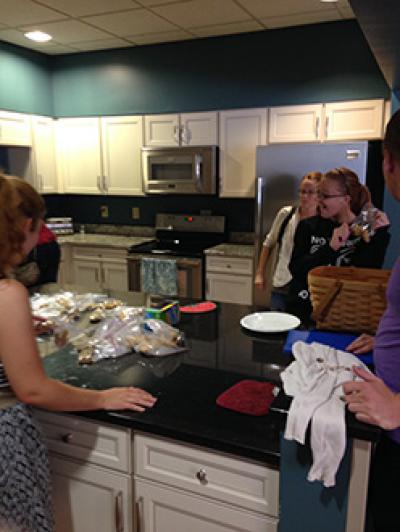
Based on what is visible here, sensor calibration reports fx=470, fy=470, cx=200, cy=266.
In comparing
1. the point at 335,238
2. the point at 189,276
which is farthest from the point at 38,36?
the point at 335,238

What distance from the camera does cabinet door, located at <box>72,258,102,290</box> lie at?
4762 mm

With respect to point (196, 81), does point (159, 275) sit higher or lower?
lower

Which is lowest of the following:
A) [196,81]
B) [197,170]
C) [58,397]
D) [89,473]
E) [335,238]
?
[89,473]

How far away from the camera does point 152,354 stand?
1.74 meters

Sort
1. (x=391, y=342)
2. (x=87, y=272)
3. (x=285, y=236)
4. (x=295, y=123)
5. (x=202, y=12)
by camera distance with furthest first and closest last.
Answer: (x=87, y=272) < (x=295, y=123) < (x=202, y=12) < (x=285, y=236) < (x=391, y=342)

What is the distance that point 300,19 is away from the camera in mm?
3852

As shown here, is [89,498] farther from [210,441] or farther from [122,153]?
[122,153]

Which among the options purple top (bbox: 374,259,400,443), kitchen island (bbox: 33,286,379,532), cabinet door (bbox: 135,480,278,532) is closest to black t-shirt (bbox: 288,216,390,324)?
kitchen island (bbox: 33,286,379,532)

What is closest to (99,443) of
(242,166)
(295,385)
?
(295,385)

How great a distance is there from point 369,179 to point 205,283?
1614 millimetres

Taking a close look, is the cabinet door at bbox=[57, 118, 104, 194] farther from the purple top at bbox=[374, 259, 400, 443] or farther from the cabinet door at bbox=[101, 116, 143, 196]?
the purple top at bbox=[374, 259, 400, 443]

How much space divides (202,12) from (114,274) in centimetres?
246

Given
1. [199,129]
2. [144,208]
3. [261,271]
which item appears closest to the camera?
[261,271]

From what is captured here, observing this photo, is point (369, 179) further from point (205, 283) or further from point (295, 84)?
point (205, 283)
